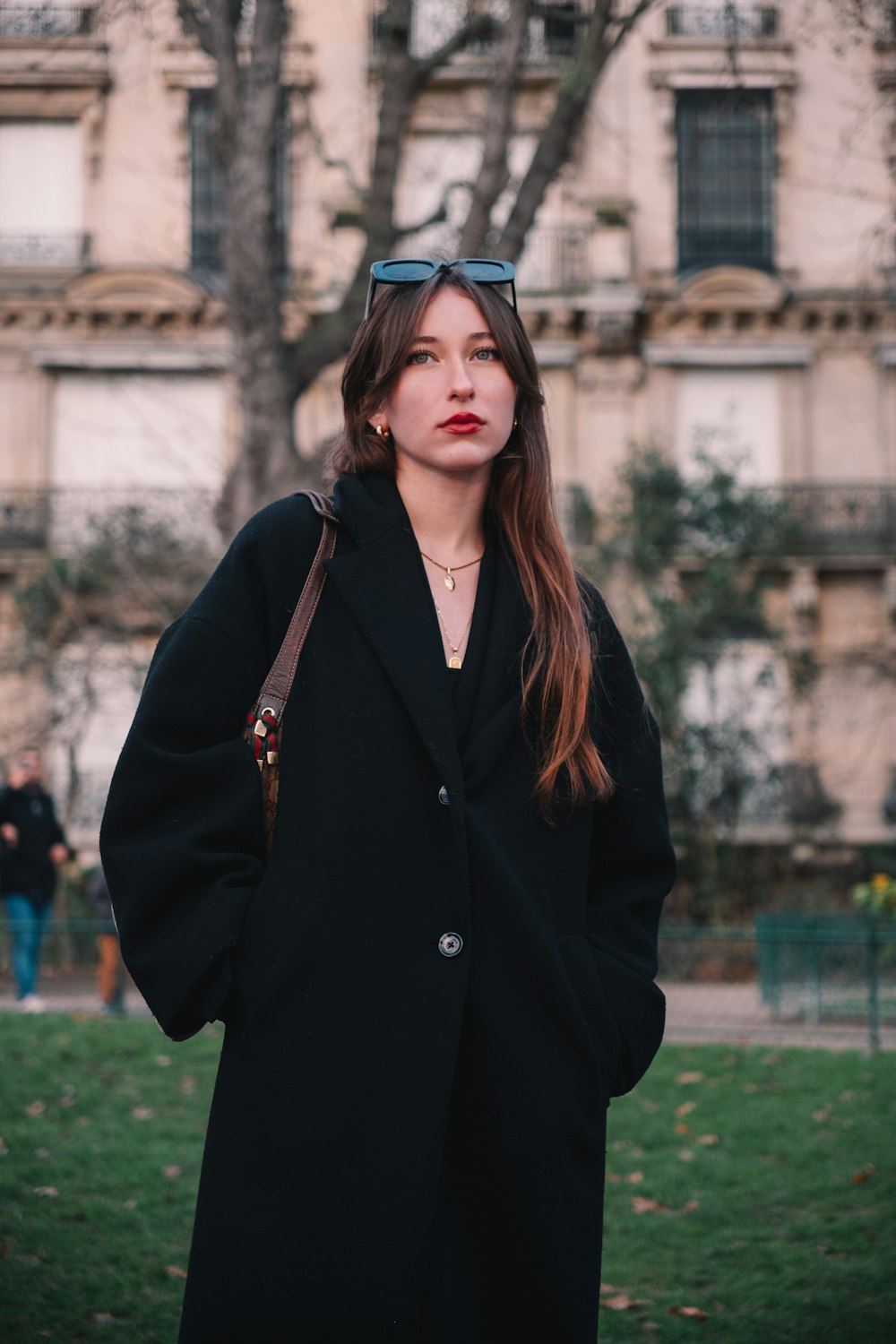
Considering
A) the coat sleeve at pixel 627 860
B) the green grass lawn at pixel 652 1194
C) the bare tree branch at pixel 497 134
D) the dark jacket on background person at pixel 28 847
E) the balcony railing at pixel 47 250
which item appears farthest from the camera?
the balcony railing at pixel 47 250

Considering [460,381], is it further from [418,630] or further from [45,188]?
[45,188]

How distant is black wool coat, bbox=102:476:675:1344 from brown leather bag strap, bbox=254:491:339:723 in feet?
0.08

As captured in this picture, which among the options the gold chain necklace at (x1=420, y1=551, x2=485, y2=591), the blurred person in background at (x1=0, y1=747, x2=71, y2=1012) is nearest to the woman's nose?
the gold chain necklace at (x1=420, y1=551, x2=485, y2=591)

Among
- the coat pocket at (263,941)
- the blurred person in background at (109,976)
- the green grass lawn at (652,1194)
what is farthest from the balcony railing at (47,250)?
the coat pocket at (263,941)

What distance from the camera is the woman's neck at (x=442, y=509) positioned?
288 cm

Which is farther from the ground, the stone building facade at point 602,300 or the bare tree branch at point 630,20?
the stone building facade at point 602,300

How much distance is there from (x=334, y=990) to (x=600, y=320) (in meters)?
22.1

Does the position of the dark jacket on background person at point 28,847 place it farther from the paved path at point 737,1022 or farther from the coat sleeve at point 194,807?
the coat sleeve at point 194,807

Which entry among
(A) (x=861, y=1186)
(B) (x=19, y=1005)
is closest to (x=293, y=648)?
(A) (x=861, y=1186)

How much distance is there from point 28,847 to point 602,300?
13681mm

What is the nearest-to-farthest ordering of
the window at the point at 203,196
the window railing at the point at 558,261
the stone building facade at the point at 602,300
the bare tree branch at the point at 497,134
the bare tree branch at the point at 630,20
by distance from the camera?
the bare tree branch at the point at 630,20 → the bare tree branch at the point at 497,134 → the window at the point at 203,196 → the stone building facade at the point at 602,300 → the window railing at the point at 558,261

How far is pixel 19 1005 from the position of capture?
41.7ft

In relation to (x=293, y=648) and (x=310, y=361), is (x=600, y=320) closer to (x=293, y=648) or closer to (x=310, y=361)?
(x=310, y=361)

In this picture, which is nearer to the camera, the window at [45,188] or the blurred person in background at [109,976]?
the blurred person in background at [109,976]
